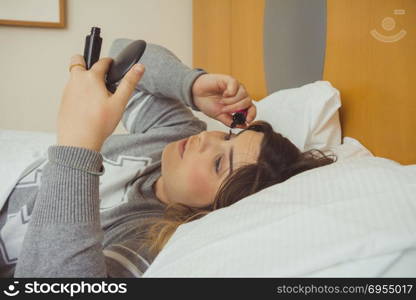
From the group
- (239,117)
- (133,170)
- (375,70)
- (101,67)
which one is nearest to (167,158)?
(133,170)

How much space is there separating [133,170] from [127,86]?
42 centimetres

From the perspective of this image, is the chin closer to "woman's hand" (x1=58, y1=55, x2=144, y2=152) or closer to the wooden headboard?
"woman's hand" (x1=58, y1=55, x2=144, y2=152)

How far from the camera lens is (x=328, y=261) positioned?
0.44m

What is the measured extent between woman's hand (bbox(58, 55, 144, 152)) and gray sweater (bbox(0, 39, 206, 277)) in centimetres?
2

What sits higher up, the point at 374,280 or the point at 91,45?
the point at 91,45

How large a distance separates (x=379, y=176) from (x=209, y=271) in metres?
0.27

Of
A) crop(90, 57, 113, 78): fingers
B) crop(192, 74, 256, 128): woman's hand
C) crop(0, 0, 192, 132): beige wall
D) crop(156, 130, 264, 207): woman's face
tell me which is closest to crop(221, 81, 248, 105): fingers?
crop(192, 74, 256, 128): woman's hand

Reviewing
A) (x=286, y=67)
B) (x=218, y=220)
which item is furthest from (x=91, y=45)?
(x=286, y=67)

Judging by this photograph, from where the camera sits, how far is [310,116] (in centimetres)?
103

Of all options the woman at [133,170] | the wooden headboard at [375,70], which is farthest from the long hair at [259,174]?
the wooden headboard at [375,70]

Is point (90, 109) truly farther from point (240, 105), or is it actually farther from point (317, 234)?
point (240, 105)

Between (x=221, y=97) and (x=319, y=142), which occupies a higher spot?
(x=221, y=97)

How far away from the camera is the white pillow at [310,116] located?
40.1 inches

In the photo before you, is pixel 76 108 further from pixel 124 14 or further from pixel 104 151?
pixel 124 14
